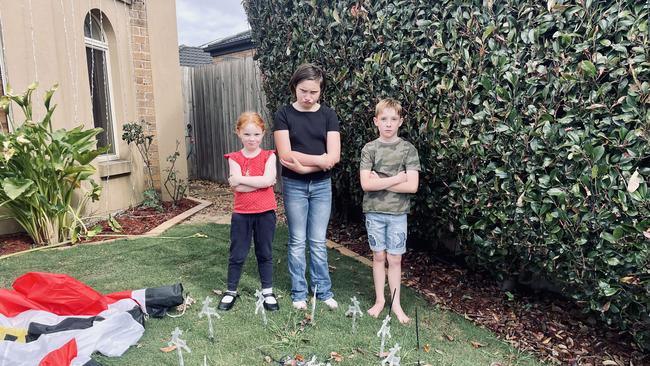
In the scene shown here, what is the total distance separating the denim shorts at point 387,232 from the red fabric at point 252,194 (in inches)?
29.2

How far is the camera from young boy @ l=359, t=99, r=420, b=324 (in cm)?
299

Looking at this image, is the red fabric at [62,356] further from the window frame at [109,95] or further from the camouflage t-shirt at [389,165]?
the window frame at [109,95]

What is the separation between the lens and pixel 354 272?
4023mm

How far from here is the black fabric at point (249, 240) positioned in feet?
10.2

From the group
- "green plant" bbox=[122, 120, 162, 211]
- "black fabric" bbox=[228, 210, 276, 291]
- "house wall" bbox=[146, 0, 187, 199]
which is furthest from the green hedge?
"house wall" bbox=[146, 0, 187, 199]

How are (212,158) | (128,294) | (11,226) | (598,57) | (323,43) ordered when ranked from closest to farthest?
(598,57) → (128,294) → (323,43) → (11,226) → (212,158)

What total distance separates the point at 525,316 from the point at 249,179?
2232 mm

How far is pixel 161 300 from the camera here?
9.83ft

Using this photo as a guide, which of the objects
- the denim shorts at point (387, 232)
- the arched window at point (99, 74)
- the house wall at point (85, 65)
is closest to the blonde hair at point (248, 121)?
the denim shorts at point (387, 232)

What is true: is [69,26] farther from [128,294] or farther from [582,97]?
[582,97]

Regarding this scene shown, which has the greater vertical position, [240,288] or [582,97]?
[582,97]

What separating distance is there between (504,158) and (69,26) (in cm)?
525

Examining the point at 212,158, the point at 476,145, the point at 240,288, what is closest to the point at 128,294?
the point at 240,288

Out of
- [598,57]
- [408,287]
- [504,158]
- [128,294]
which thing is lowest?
[408,287]
